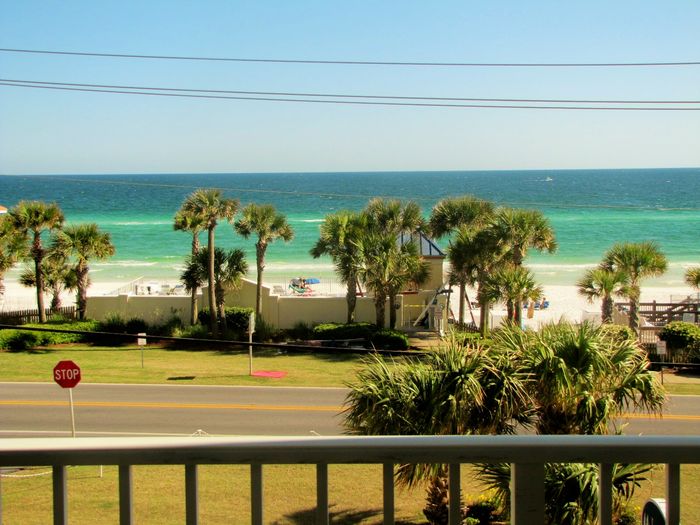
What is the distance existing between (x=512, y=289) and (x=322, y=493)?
26734mm

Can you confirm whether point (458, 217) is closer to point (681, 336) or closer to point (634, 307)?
point (634, 307)

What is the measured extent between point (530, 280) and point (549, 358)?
Result: 1899 cm

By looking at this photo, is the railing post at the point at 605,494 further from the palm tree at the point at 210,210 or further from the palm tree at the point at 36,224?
the palm tree at the point at 36,224

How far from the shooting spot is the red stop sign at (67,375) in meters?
15.7

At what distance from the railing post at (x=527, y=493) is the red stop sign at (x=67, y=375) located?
15044mm

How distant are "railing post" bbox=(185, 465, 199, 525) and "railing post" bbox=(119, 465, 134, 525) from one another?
0.15 meters

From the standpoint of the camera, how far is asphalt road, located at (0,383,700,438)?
17.6 meters

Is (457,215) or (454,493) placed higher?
(457,215)

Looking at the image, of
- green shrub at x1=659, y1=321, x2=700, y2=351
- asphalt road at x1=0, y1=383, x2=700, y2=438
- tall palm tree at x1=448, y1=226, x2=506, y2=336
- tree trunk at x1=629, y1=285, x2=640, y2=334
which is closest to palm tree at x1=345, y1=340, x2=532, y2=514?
asphalt road at x1=0, y1=383, x2=700, y2=438

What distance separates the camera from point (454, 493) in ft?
6.68

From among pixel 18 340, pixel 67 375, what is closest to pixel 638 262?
pixel 67 375

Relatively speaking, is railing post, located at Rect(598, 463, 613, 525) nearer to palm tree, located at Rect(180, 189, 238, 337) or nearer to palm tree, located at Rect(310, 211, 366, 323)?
palm tree, located at Rect(310, 211, 366, 323)

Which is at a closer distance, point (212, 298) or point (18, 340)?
point (18, 340)

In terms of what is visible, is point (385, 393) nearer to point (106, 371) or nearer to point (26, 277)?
point (106, 371)
